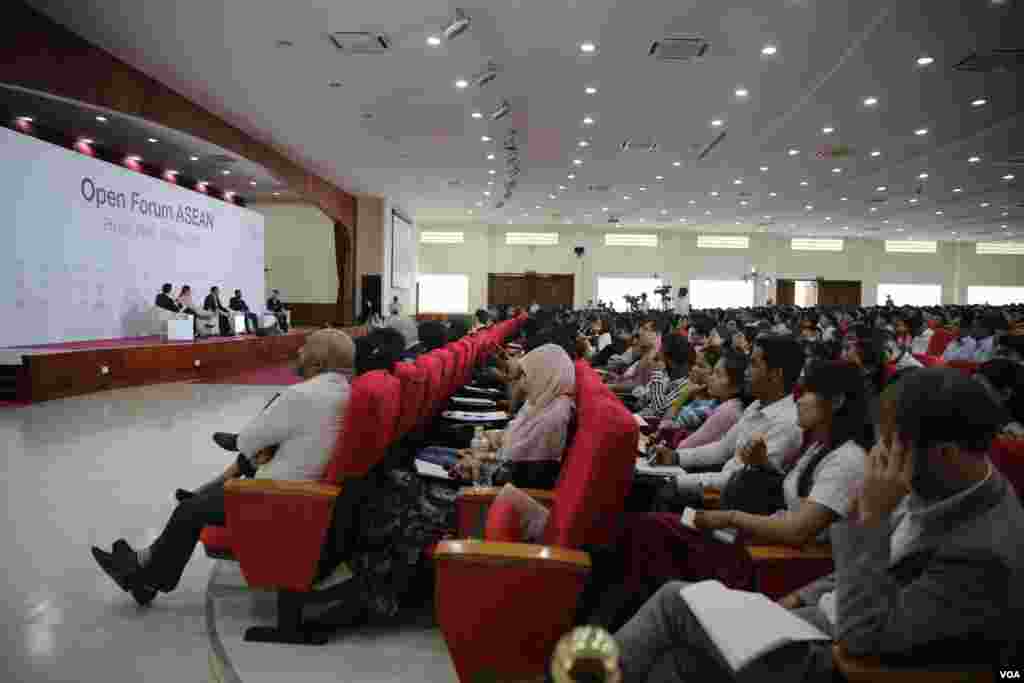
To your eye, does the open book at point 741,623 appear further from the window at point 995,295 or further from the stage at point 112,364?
the window at point 995,295

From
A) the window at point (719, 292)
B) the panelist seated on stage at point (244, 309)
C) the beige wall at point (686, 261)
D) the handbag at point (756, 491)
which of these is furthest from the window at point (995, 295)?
the handbag at point (756, 491)

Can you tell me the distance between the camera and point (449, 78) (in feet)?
27.5

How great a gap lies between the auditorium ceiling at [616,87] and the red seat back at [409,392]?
480cm

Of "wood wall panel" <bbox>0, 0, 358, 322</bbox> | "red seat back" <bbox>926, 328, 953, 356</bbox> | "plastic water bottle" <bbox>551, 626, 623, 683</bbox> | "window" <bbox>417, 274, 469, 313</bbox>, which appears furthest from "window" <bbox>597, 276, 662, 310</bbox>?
"plastic water bottle" <bbox>551, 626, 623, 683</bbox>

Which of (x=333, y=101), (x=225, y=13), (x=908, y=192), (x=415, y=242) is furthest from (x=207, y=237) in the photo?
(x=908, y=192)

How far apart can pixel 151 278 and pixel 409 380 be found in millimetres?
10534

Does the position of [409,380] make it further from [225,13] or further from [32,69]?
[32,69]

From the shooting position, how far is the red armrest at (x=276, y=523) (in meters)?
2.13

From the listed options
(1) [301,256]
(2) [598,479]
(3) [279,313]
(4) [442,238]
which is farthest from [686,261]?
(2) [598,479]

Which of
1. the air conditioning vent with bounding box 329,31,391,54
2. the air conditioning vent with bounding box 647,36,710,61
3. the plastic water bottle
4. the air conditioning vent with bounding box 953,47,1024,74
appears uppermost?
the air conditioning vent with bounding box 953,47,1024,74

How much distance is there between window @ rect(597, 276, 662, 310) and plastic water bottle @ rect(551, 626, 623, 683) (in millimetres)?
25164

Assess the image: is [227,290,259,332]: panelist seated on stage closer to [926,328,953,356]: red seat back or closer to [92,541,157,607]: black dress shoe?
[92,541,157,607]: black dress shoe

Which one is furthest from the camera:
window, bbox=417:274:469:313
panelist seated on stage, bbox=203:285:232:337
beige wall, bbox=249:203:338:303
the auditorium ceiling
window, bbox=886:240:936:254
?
window, bbox=886:240:936:254

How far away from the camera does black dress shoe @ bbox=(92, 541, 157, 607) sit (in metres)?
2.44
